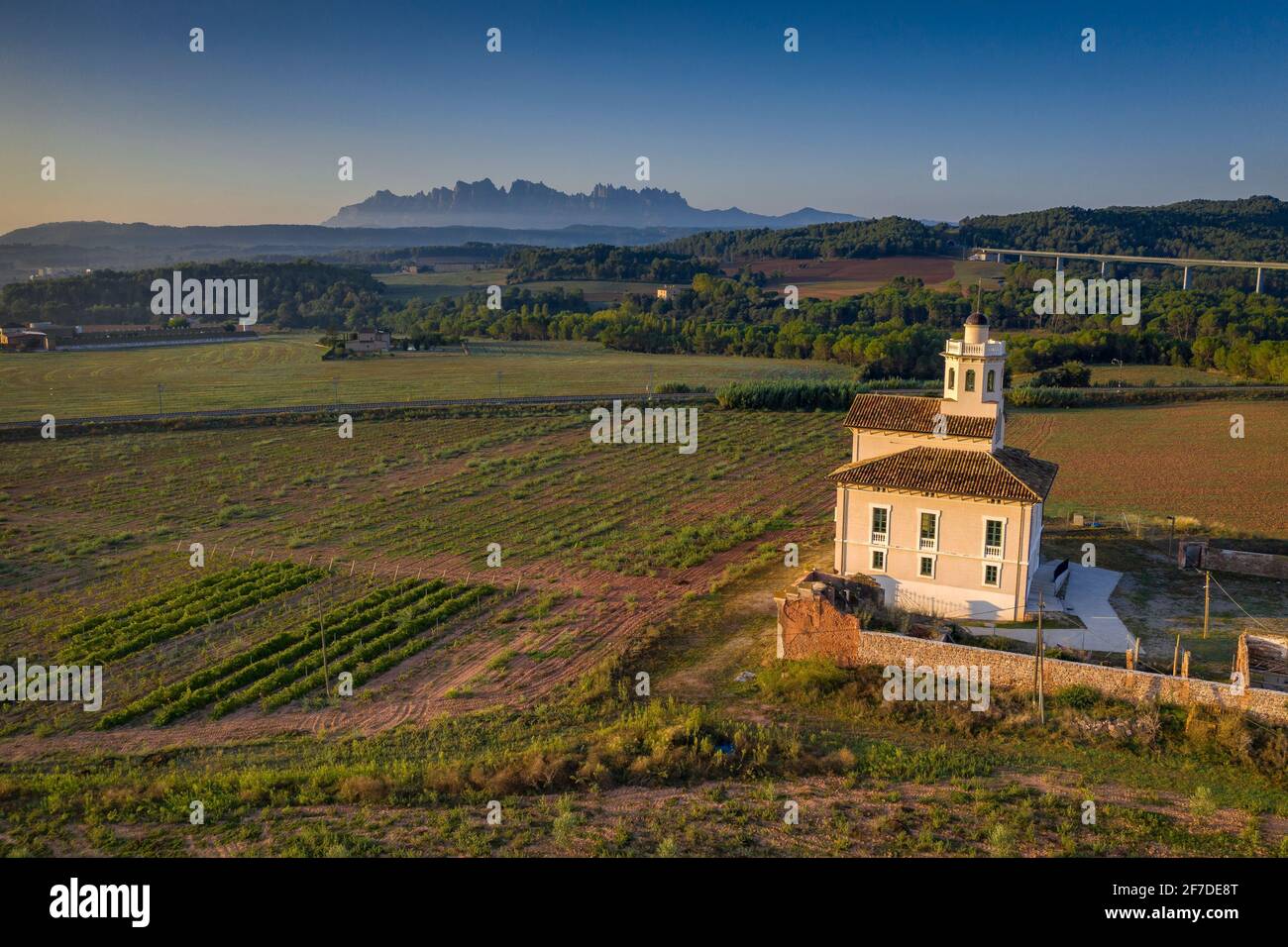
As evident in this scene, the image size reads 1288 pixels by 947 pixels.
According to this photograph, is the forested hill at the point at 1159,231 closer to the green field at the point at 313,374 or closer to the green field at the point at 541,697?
the green field at the point at 313,374

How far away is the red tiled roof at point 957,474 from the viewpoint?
1000 inches

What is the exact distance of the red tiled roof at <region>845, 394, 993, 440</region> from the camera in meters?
27.3

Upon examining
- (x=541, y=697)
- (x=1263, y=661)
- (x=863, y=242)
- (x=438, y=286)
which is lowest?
(x=541, y=697)

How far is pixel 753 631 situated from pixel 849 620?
3501 mm

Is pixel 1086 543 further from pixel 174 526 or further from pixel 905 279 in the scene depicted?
pixel 905 279

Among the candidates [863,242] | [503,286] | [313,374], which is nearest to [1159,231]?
[863,242]

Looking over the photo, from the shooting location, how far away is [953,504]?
25.9 meters

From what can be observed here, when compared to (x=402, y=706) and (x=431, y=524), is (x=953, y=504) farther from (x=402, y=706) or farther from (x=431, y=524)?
(x=431, y=524)

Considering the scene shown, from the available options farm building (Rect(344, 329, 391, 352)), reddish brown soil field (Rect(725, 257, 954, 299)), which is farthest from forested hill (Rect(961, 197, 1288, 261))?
farm building (Rect(344, 329, 391, 352))

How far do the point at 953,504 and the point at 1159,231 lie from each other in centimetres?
16644

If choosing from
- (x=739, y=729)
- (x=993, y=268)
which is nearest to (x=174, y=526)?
(x=739, y=729)

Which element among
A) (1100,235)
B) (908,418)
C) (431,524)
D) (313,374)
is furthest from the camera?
(1100,235)

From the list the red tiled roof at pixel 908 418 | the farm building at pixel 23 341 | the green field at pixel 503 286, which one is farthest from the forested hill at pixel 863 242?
the red tiled roof at pixel 908 418

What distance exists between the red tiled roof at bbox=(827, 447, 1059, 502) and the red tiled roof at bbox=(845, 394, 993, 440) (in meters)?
0.63
